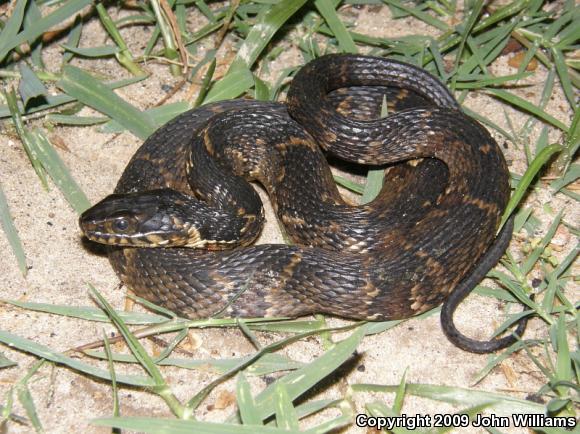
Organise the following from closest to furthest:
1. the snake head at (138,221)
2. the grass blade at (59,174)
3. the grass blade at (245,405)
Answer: the grass blade at (245,405) < the snake head at (138,221) < the grass blade at (59,174)

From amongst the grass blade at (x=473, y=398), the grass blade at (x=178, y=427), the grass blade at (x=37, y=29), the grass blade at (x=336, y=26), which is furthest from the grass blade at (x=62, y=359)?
the grass blade at (x=336, y=26)

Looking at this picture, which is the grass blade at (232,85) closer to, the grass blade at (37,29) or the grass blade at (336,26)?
the grass blade at (336,26)

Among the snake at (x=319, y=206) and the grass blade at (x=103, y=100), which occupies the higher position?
the grass blade at (x=103, y=100)

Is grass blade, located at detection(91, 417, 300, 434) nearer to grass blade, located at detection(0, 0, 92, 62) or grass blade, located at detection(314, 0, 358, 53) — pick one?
grass blade, located at detection(0, 0, 92, 62)

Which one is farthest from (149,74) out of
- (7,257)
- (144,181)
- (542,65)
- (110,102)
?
(542,65)

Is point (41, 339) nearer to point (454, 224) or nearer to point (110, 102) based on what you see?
point (110, 102)

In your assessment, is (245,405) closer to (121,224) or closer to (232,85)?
(121,224)
